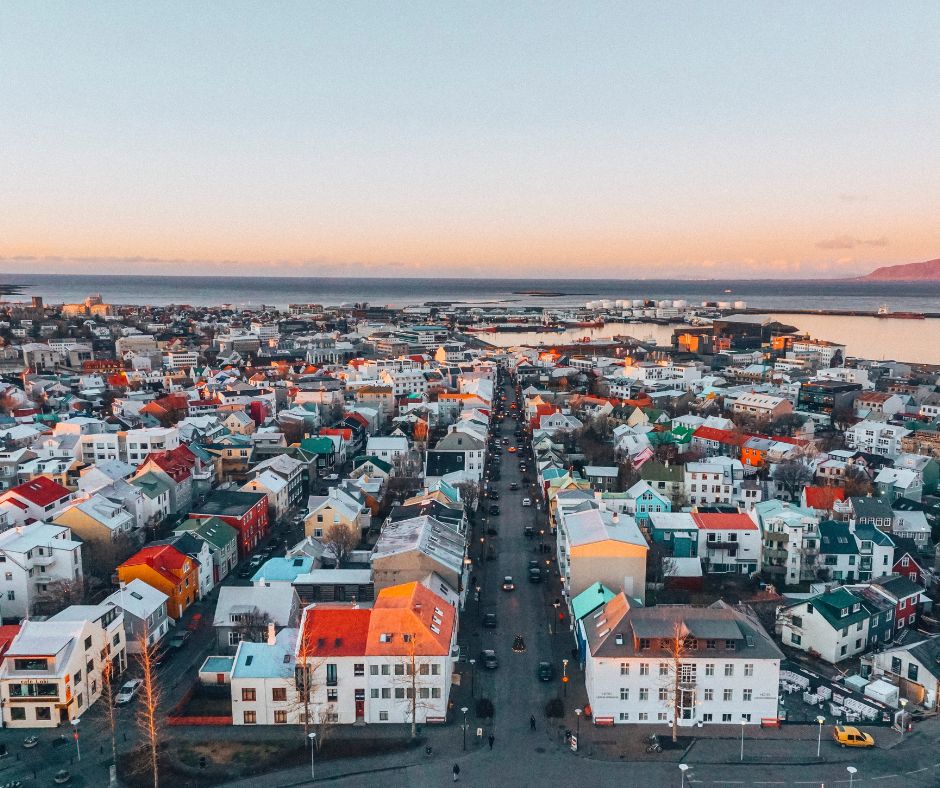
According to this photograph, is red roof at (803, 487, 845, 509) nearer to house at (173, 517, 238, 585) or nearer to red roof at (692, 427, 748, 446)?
red roof at (692, 427, 748, 446)

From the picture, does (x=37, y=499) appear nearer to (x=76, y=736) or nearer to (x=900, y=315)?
Answer: (x=76, y=736)

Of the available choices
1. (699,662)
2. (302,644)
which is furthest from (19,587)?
(699,662)

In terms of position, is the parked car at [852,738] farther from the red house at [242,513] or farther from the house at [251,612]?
the red house at [242,513]

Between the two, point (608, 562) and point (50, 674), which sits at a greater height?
point (608, 562)

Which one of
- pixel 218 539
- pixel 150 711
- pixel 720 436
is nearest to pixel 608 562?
pixel 150 711

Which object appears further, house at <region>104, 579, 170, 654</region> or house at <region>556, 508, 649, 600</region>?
house at <region>556, 508, 649, 600</region>

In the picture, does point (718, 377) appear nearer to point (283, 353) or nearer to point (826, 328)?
point (283, 353)

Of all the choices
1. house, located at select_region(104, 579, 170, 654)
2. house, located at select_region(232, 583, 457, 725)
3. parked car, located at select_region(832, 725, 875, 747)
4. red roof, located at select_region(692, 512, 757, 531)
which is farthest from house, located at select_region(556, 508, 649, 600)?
house, located at select_region(104, 579, 170, 654)
